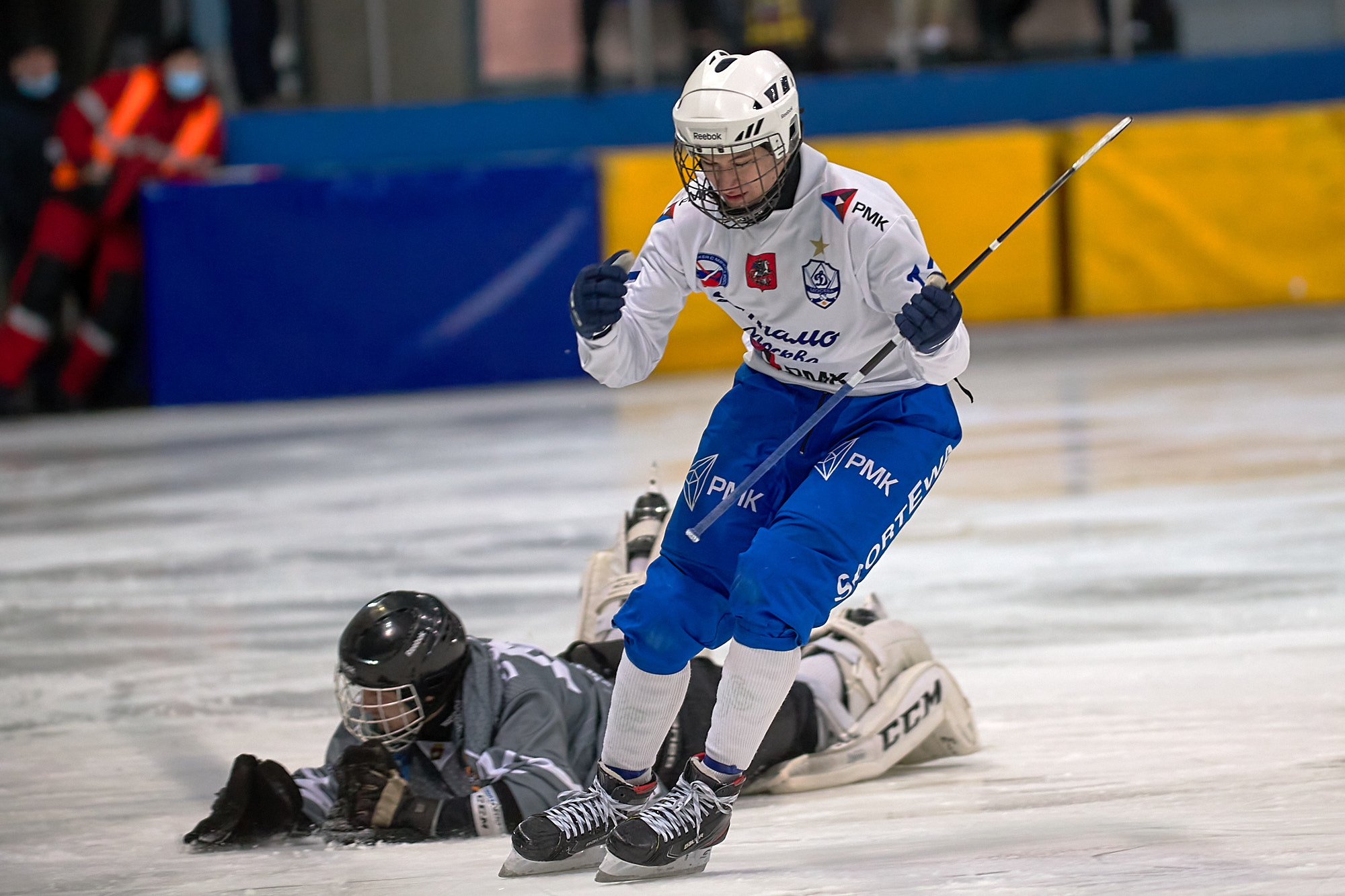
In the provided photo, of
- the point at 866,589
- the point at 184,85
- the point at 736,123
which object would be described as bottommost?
the point at 866,589

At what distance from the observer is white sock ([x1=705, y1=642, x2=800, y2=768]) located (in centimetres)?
321

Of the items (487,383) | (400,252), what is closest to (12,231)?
(400,252)

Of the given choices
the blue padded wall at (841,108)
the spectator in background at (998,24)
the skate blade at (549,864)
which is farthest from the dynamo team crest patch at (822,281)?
the spectator in background at (998,24)

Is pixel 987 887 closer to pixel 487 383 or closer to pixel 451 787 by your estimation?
pixel 451 787

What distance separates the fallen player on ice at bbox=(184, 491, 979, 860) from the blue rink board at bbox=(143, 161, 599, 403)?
26.9 feet

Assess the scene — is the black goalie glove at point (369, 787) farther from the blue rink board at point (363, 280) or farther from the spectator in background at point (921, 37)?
the spectator in background at point (921, 37)

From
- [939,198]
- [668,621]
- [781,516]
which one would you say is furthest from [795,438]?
[939,198]

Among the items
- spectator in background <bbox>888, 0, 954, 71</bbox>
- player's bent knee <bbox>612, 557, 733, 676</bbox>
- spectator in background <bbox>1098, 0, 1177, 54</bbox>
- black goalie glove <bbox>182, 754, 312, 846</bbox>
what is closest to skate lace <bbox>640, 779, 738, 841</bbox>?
player's bent knee <bbox>612, 557, 733, 676</bbox>

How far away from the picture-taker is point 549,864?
3260 mm

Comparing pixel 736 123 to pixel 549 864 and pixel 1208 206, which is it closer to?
pixel 549 864

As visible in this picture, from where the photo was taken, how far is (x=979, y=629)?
5.23 m

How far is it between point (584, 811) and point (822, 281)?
4.01ft

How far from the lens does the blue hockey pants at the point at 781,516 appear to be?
317 centimetres

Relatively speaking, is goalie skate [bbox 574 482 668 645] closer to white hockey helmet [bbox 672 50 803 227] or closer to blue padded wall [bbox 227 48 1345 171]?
white hockey helmet [bbox 672 50 803 227]
